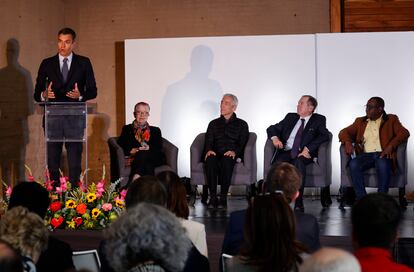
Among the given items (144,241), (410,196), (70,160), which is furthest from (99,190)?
(410,196)

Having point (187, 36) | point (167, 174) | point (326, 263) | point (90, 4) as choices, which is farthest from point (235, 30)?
point (326, 263)

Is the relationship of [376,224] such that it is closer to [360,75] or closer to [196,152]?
[196,152]

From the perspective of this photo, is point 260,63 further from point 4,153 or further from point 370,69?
point 4,153

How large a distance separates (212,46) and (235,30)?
64cm

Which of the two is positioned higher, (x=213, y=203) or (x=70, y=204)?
(x=70, y=204)

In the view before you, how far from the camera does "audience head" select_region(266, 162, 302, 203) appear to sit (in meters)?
3.17

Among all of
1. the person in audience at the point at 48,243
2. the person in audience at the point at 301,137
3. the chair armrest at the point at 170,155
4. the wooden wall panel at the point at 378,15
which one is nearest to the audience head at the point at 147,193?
the person in audience at the point at 48,243

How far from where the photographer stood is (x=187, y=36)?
8.88 meters

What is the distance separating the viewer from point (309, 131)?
6980 millimetres

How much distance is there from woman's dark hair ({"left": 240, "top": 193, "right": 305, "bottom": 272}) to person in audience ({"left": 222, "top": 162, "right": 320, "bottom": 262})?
1.36ft

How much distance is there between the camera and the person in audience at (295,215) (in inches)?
113

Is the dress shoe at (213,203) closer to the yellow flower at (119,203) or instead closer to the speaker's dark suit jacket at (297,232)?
the yellow flower at (119,203)

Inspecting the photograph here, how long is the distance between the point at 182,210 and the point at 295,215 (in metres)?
0.50

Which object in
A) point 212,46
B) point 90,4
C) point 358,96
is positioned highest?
point 90,4
